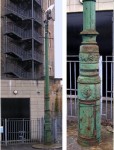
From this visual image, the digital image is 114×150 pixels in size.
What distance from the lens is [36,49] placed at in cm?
134

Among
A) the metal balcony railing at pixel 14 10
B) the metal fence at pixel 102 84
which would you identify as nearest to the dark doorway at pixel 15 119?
the metal fence at pixel 102 84

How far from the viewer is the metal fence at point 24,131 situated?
106cm

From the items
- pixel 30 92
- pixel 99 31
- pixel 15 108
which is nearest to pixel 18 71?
pixel 30 92

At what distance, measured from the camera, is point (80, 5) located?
820 mm

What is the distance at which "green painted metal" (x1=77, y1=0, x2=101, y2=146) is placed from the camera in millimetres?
692

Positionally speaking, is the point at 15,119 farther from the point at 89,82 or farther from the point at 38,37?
the point at 89,82

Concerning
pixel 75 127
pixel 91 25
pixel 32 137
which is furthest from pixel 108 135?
pixel 32 137

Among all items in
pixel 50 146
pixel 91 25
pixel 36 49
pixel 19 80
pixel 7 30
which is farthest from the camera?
pixel 7 30

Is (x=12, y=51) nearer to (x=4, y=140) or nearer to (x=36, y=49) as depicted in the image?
(x=36, y=49)

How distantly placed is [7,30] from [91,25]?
3.76 feet

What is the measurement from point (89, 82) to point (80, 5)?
0.89ft

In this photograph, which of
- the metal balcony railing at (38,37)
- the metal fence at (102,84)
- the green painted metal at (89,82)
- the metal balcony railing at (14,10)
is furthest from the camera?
the metal balcony railing at (14,10)

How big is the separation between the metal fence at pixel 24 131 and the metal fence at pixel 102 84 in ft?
0.57

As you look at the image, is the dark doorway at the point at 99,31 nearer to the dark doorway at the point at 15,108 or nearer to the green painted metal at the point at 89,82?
the green painted metal at the point at 89,82
